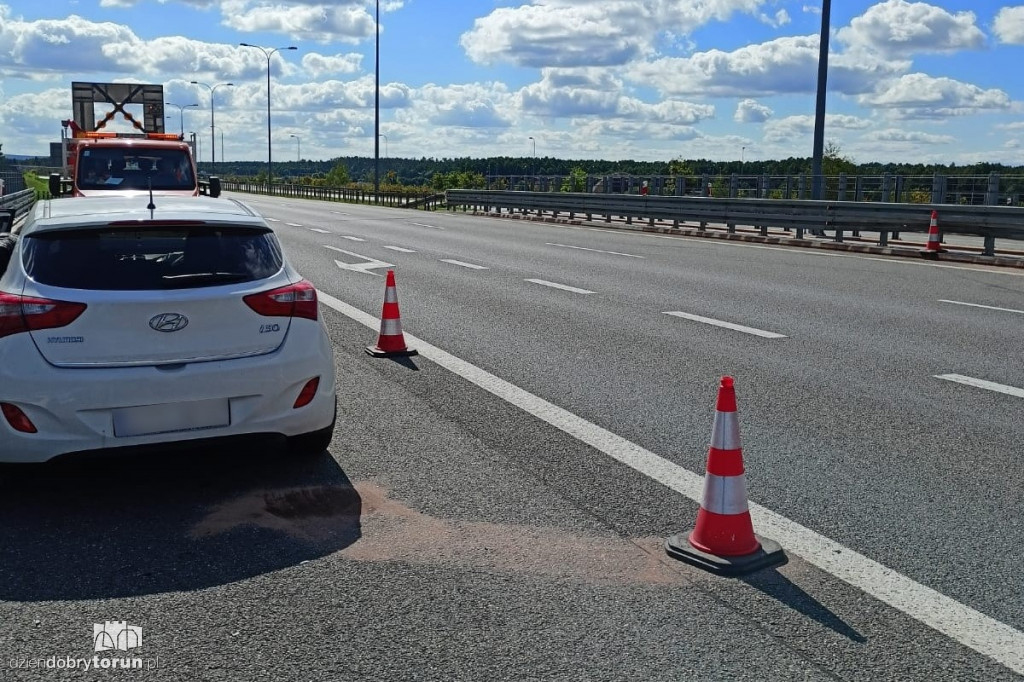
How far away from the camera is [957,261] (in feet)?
63.4

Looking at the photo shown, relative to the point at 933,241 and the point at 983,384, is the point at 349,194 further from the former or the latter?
the point at 983,384

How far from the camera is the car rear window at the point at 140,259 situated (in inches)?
200

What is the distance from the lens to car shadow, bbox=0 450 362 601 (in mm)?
4156

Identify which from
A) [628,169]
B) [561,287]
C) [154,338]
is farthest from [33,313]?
[628,169]

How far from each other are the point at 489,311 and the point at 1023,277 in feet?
29.8

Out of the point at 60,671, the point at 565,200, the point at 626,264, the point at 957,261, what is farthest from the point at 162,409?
the point at 565,200

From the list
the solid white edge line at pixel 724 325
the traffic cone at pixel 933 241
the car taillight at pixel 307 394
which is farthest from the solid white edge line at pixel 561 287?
the car taillight at pixel 307 394

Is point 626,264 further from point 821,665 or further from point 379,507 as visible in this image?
point 821,665

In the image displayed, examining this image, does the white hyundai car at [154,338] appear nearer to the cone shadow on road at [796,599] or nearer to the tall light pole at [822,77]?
the cone shadow on road at [796,599]

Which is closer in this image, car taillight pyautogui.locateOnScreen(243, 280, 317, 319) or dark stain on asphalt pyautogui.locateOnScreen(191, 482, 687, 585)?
dark stain on asphalt pyautogui.locateOnScreen(191, 482, 687, 585)

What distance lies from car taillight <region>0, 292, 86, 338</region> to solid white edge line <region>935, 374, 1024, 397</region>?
611 centimetres

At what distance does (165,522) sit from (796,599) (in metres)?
2.76

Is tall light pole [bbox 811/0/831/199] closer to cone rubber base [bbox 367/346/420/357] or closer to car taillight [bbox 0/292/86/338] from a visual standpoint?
cone rubber base [bbox 367/346/420/357]

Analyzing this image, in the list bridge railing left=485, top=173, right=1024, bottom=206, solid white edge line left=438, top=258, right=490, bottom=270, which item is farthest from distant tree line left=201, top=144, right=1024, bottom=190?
solid white edge line left=438, top=258, right=490, bottom=270
